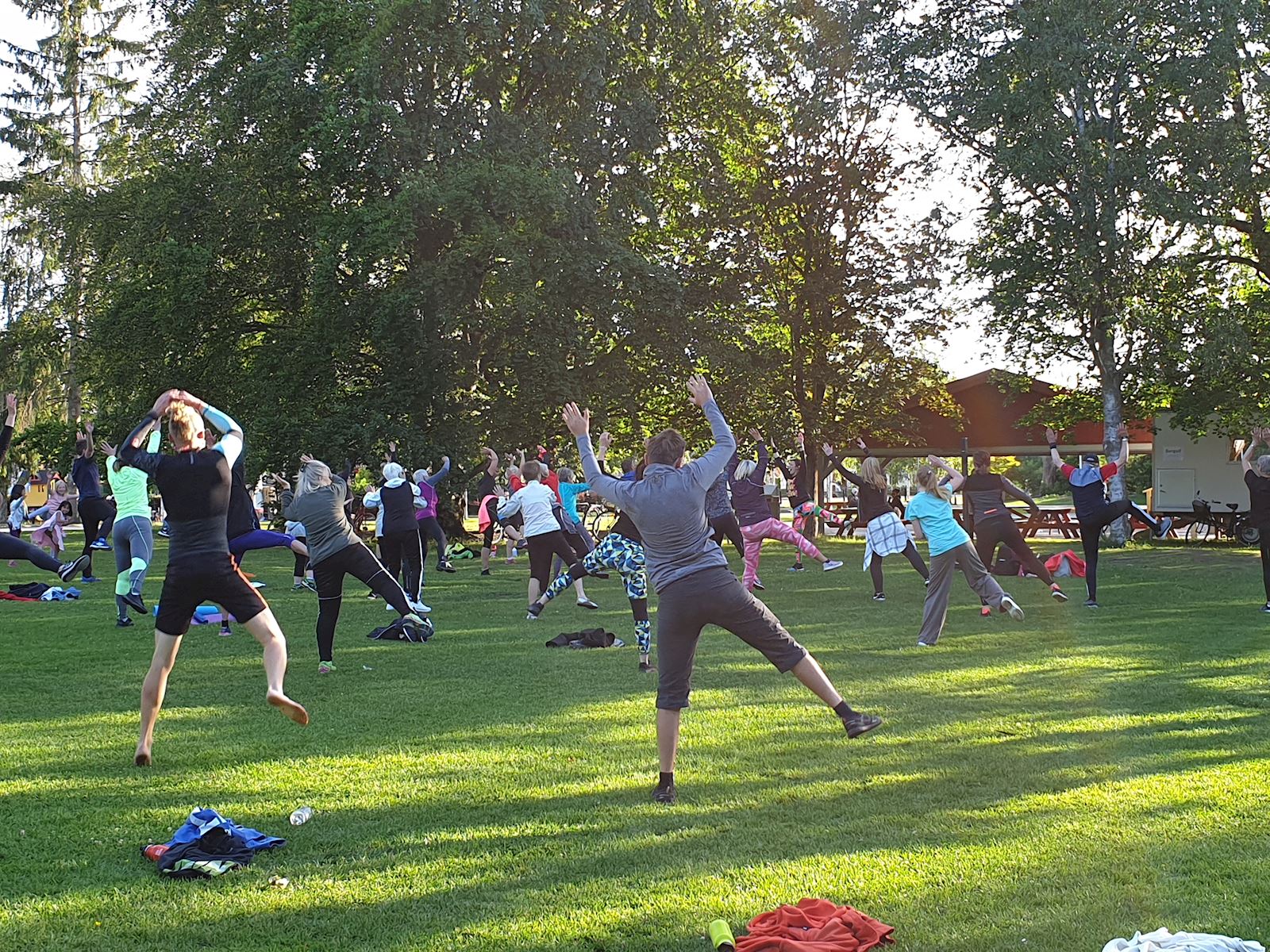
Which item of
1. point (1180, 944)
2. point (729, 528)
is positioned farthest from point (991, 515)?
point (1180, 944)

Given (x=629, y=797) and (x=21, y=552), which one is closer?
(x=629, y=797)

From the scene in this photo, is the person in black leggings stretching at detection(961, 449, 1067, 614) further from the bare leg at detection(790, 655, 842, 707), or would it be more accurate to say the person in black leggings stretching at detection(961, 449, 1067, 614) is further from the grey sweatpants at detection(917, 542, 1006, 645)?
the bare leg at detection(790, 655, 842, 707)

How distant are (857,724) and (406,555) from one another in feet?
30.6

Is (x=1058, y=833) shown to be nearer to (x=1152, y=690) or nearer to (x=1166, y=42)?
(x=1152, y=690)

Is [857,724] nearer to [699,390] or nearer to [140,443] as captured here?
[699,390]

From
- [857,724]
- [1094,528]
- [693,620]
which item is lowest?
[857,724]

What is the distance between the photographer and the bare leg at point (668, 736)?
22.1ft

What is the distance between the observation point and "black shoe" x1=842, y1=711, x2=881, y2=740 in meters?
7.32

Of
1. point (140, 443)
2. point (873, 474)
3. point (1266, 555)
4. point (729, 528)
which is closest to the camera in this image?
point (140, 443)

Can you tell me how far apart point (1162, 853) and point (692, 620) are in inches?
97.3

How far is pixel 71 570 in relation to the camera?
17.7 metres

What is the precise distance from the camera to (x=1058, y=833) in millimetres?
5879

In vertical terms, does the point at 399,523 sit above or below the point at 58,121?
below

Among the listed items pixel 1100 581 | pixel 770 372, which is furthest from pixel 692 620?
pixel 770 372
